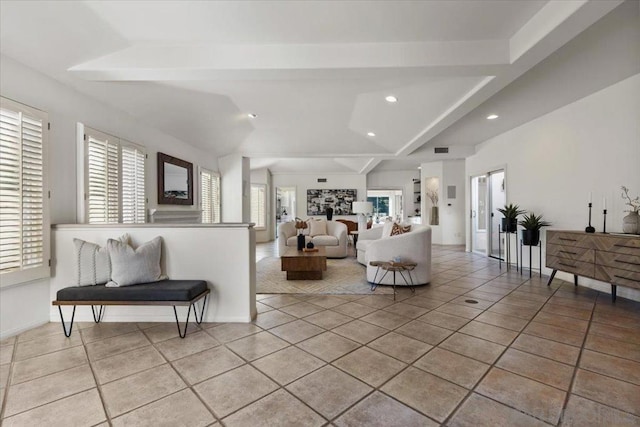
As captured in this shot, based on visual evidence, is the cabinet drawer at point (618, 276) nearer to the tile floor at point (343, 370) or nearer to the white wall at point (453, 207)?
the tile floor at point (343, 370)

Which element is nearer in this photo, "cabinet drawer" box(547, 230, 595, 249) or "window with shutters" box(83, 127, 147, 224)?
"window with shutters" box(83, 127, 147, 224)

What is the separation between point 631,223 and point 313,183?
8.36 meters

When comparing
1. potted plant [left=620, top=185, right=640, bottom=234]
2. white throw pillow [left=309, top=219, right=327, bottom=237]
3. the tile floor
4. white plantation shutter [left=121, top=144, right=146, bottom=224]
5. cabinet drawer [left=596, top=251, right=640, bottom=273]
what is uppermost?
white plantation shutter [left=121, top=144, right=146, bottom=224]

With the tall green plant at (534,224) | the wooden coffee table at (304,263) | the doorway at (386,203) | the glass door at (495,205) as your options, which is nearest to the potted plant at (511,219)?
the tall green plant at (534,224)

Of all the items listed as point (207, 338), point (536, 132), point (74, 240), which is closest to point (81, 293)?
point (74, 240)

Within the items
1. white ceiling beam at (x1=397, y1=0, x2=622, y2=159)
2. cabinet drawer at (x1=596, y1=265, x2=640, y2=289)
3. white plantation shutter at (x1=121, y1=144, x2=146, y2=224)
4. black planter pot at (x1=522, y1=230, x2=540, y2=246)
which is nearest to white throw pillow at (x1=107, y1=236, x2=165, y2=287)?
white plantation shutter at (x1=121, y1=144, x2=146, y2=224)

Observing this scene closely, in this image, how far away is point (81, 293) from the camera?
2510 mm

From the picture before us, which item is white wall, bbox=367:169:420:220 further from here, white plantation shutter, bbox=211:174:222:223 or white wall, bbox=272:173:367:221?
white plantation shutter, bbox=211:174:222:223

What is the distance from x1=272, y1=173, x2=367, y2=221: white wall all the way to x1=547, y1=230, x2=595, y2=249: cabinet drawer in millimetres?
6789

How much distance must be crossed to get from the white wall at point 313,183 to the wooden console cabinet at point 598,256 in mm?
6898

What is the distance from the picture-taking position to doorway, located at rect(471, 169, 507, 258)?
625 centimetres

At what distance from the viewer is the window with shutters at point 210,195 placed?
248 inches

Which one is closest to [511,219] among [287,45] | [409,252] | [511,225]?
[511,225]

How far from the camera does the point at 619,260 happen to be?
3150 mm
